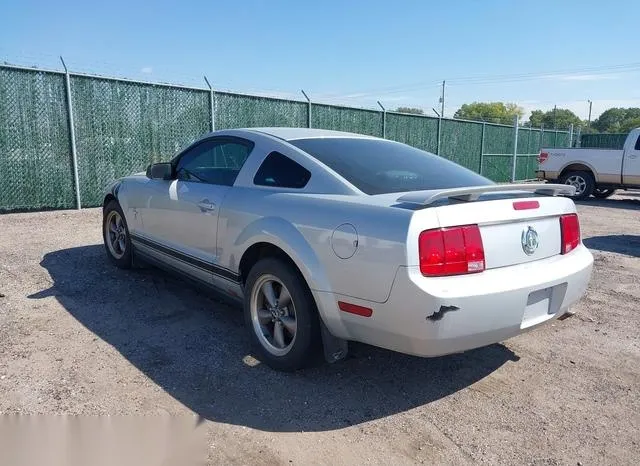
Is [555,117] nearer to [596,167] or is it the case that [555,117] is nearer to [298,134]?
[596,167]

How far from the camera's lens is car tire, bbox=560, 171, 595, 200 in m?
14.4

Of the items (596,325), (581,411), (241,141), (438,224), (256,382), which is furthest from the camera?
(596,325)

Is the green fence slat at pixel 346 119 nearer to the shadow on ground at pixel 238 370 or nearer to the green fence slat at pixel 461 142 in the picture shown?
the green fence slat at pixel 461 142

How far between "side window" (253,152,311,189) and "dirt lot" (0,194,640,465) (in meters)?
1.23

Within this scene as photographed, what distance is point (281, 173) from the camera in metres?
3.60

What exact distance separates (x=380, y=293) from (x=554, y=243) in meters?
1.26

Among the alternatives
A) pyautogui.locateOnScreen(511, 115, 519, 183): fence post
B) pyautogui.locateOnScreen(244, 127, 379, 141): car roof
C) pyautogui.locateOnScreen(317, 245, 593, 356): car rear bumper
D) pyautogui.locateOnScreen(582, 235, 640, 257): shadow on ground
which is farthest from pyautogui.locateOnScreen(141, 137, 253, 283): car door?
pyautogui.locateOnScreen(511, 115, 519, 183): fence post

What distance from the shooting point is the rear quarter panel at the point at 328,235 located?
2711mm

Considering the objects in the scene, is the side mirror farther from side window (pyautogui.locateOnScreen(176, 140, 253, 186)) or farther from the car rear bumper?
the car rear bumper

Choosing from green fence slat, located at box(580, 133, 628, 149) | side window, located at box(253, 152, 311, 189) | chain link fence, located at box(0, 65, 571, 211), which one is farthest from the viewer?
green fence slat, located at box(580, 133, 628, 149)

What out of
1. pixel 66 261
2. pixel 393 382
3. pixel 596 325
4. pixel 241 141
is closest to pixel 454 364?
pixel 393 382

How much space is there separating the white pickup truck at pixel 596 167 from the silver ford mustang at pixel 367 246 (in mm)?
11763

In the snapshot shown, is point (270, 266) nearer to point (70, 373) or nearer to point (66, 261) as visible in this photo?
point (70, 373)

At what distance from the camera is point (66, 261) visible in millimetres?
5961
